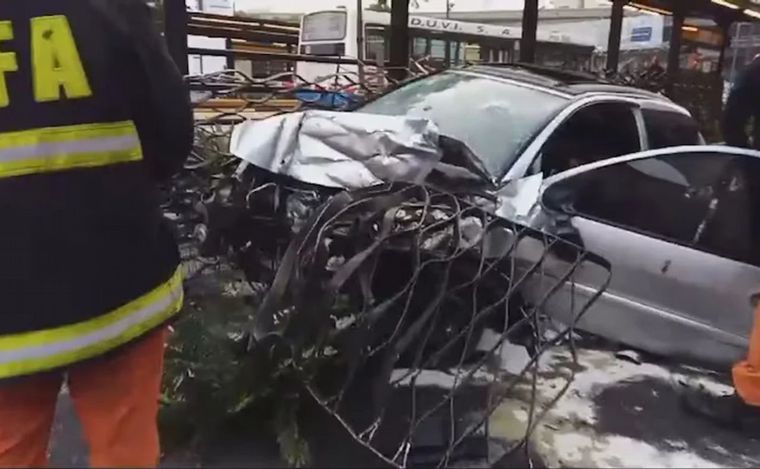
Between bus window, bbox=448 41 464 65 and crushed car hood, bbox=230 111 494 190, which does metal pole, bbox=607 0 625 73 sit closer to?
bus window, bbox=448 41 464 65

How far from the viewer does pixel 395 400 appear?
112 inches

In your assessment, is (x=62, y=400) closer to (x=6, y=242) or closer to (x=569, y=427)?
(x=6, y=242)

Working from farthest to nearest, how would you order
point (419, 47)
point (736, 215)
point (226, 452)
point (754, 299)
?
point (419, 47)
point (736, 215)
point (754, 299)
point (226, 452)

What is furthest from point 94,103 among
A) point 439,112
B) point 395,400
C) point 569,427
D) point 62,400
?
point 439,112

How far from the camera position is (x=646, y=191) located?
13.1 ft

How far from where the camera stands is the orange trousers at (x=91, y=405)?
161 centimetres

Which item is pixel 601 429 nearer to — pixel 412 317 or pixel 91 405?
pixel 412 317

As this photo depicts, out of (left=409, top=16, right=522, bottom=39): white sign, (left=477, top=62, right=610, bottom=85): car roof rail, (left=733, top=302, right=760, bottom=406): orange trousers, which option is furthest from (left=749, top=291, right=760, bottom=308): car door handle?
(left=409, top=16, right=522, bottom=39): white sign

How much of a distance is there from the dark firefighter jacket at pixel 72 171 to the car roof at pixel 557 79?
317 cm

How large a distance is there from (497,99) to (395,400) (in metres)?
2.11

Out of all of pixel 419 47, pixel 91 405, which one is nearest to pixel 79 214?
pixel 91 405

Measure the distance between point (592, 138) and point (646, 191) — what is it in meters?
0.51

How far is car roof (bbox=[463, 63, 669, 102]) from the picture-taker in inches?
177

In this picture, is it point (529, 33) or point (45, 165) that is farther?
point (529, 33)
